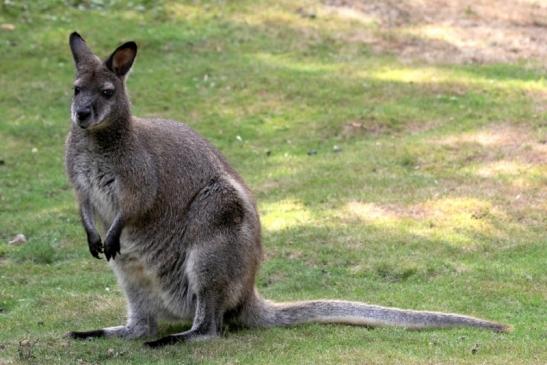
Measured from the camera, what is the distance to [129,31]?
1922 cm

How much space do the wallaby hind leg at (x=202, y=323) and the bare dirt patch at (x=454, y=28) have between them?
11240mm

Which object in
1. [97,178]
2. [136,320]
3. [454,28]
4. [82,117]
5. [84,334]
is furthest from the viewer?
[454,28]

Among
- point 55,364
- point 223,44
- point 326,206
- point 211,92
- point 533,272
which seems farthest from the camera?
point 223,44

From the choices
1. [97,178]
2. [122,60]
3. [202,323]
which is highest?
[122,60]

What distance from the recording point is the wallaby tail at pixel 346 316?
25.4 ft

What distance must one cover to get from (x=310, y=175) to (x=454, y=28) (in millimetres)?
7348

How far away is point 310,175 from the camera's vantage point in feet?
43.4

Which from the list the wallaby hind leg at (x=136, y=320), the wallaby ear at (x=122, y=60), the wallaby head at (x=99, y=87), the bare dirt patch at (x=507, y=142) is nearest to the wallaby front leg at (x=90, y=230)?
the wallaby hind leg at (x=136, y=320)

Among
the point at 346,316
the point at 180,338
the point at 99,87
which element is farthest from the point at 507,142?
the point at 99,87

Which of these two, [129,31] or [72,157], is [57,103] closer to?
[129,31]

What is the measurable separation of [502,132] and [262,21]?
6872 millimetres

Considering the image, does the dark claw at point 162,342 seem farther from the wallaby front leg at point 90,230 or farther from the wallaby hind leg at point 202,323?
the wallaby front leg at point 90,230

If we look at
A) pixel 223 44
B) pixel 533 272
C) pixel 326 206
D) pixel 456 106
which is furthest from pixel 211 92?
pixel 533 272

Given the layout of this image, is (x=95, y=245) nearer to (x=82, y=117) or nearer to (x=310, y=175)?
(x=82, y=117)
